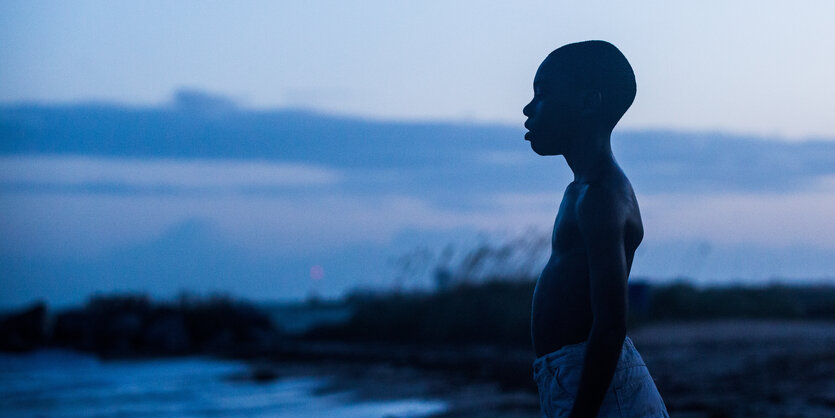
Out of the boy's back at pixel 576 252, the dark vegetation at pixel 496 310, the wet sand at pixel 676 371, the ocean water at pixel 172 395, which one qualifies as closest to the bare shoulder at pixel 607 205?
the boy's back at pixel 576 252

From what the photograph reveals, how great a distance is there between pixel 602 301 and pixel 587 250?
123 mm

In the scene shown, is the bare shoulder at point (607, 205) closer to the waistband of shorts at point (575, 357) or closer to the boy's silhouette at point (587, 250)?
the boy's silhouette at point (587, 250)

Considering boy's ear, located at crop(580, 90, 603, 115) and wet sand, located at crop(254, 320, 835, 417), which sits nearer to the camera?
boy's ear, located at crop(580, 90, 603, 115)

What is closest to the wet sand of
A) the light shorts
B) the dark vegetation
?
the dark vegetation

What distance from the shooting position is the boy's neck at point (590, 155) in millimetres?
2322

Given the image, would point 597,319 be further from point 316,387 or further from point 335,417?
point 316,387

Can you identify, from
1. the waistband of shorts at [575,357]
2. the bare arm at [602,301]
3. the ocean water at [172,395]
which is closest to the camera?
the bare arm at [602,301]

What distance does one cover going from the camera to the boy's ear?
93.0 inches

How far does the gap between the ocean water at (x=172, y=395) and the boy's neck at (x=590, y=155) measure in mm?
6066

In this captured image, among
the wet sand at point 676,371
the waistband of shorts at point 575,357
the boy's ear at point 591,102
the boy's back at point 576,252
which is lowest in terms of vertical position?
the wet sand at point 676,371

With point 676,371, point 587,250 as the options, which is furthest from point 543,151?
point 676,371

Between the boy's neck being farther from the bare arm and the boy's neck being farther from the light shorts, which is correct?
the light shorts

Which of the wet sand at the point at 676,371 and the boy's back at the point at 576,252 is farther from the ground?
the boy's back at the point at 576,252

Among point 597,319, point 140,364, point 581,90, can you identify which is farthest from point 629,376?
point 140,364
